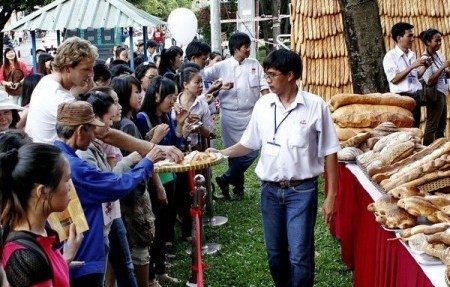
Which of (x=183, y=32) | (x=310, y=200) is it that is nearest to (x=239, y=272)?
(x=310, y=200)

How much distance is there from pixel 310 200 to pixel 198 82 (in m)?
2.87

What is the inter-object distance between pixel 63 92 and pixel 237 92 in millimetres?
4705

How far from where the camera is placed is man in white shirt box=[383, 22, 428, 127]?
27.5 feet

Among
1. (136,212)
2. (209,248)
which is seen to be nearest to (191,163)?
(136,212)

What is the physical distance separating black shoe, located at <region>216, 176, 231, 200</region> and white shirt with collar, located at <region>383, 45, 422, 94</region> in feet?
7.75

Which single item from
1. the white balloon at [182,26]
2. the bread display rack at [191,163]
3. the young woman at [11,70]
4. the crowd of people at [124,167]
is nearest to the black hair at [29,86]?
the crowd of people at [124,167]

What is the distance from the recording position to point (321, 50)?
10.3 m

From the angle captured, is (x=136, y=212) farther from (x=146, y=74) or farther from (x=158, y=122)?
(x=146, y=74)

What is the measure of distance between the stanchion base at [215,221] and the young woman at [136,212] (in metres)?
2.87

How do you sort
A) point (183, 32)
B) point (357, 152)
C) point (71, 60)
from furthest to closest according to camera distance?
point (183, 32)
point (357, 152)
point (71, 60)

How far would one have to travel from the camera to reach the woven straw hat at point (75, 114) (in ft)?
12.5

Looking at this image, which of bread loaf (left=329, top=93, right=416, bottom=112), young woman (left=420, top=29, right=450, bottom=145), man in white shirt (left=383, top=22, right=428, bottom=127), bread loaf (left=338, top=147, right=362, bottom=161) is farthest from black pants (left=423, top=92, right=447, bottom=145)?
bread loaf (left=338, top=147, right=362, bottom=161)

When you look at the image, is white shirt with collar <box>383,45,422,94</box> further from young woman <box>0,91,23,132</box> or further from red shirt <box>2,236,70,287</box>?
red shirt <box>2,236,70,287</box>

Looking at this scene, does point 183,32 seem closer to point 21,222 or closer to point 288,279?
point 288,279
